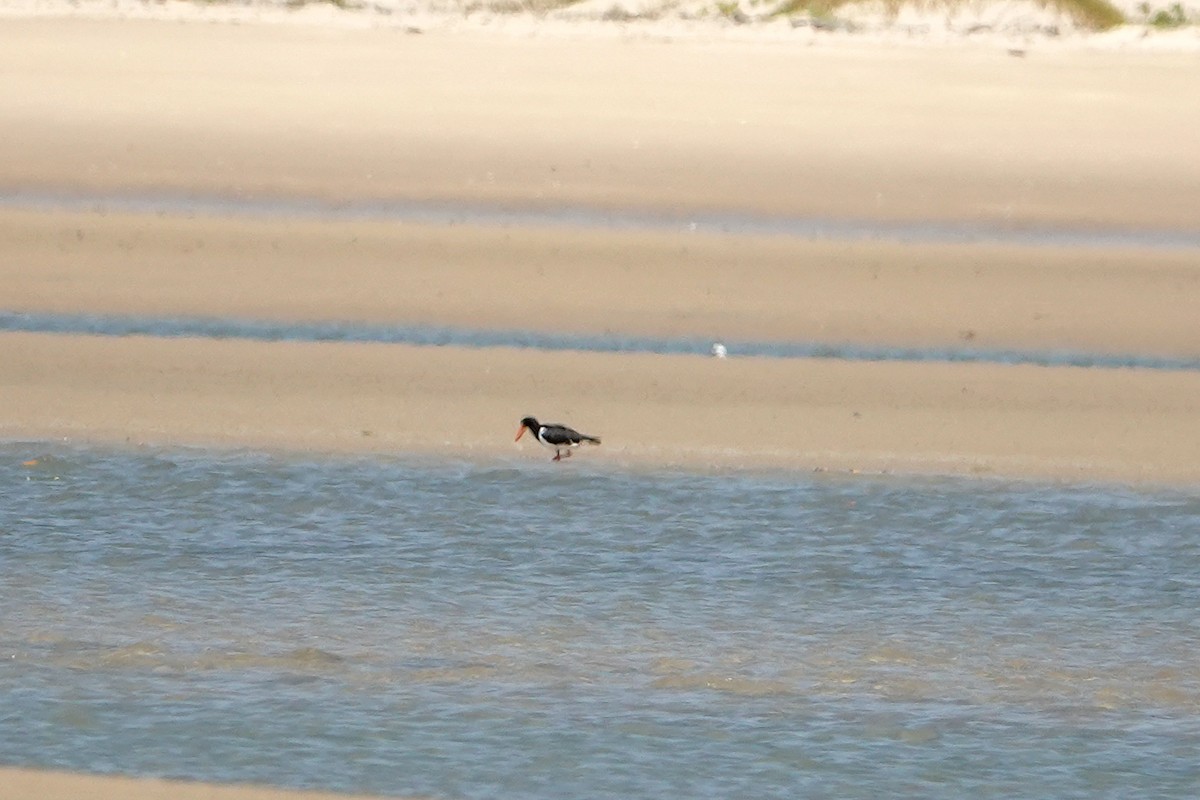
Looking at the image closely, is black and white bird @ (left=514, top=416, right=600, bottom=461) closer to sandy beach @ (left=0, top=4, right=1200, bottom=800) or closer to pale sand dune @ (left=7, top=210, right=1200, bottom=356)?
sandy beach @ (left=0, top=4, right=1200, bottom=800)

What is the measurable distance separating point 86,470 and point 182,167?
940cm

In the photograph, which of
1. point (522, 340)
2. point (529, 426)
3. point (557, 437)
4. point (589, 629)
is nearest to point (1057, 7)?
point (522, 340)

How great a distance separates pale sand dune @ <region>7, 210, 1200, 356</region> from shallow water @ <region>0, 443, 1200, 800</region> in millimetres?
3390

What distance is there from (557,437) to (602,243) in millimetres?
6020

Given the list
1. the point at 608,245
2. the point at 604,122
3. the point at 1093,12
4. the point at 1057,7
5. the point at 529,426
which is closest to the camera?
the point at 529,426

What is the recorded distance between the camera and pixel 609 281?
13.6 m

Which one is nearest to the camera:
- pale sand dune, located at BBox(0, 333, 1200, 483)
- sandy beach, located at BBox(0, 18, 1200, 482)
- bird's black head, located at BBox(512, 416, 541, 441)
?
bird's black head, located at BBox(512, 416, 541, 441)

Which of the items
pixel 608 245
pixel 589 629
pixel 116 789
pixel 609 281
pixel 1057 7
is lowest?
pixel 116 789

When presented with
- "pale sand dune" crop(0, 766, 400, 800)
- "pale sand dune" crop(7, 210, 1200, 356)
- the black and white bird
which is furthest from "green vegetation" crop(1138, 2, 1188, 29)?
"pale sand dune" crop(0, 766, 400, 800)

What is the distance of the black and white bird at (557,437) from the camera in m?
9.08

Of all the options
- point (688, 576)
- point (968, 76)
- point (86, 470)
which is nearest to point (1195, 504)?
point (688, 576)

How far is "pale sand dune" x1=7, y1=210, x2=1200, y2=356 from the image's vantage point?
1240 cm

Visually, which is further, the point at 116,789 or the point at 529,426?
the point at 529,426

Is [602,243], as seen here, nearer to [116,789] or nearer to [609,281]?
[609,281]
